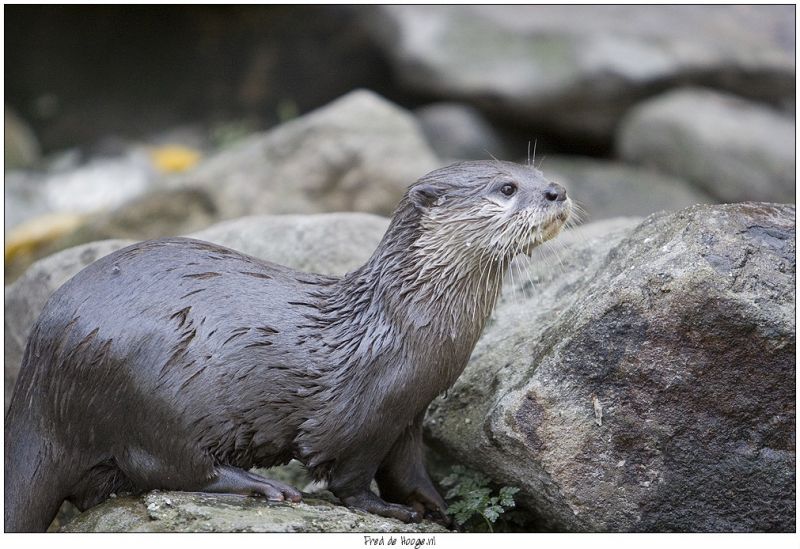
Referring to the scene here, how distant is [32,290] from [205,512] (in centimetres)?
152

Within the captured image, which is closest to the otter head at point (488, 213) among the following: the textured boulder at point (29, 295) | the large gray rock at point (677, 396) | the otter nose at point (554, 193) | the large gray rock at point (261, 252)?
the otter nose at point (554, 193)

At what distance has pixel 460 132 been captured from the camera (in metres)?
8.59

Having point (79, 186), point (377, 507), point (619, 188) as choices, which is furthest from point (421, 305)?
point (79, 186)

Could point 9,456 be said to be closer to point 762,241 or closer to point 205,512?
point 205,512

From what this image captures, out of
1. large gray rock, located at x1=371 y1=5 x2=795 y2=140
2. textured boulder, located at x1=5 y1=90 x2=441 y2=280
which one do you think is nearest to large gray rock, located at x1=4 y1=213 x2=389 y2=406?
textured boulder, located at x1=5 y1=90 x2=441 y2=280

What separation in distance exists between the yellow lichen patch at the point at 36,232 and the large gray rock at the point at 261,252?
244 cm

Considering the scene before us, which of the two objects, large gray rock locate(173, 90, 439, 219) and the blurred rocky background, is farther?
large gray rock locate(173, 90, 439, 219)

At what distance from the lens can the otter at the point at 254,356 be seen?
290 cm

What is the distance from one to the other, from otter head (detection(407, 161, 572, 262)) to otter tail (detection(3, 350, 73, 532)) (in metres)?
1.31

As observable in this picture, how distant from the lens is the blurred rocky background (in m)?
2.96

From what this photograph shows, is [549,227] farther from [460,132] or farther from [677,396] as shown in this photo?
[460,132]

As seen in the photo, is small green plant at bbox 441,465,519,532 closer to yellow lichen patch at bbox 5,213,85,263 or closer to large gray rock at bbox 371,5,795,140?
yellow lichen patch at bbox 5,213,85,263

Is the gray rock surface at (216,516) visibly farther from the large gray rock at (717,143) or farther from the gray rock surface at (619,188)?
the large gray rock at (717,143)

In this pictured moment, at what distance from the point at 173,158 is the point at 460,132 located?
2649 millimetres
